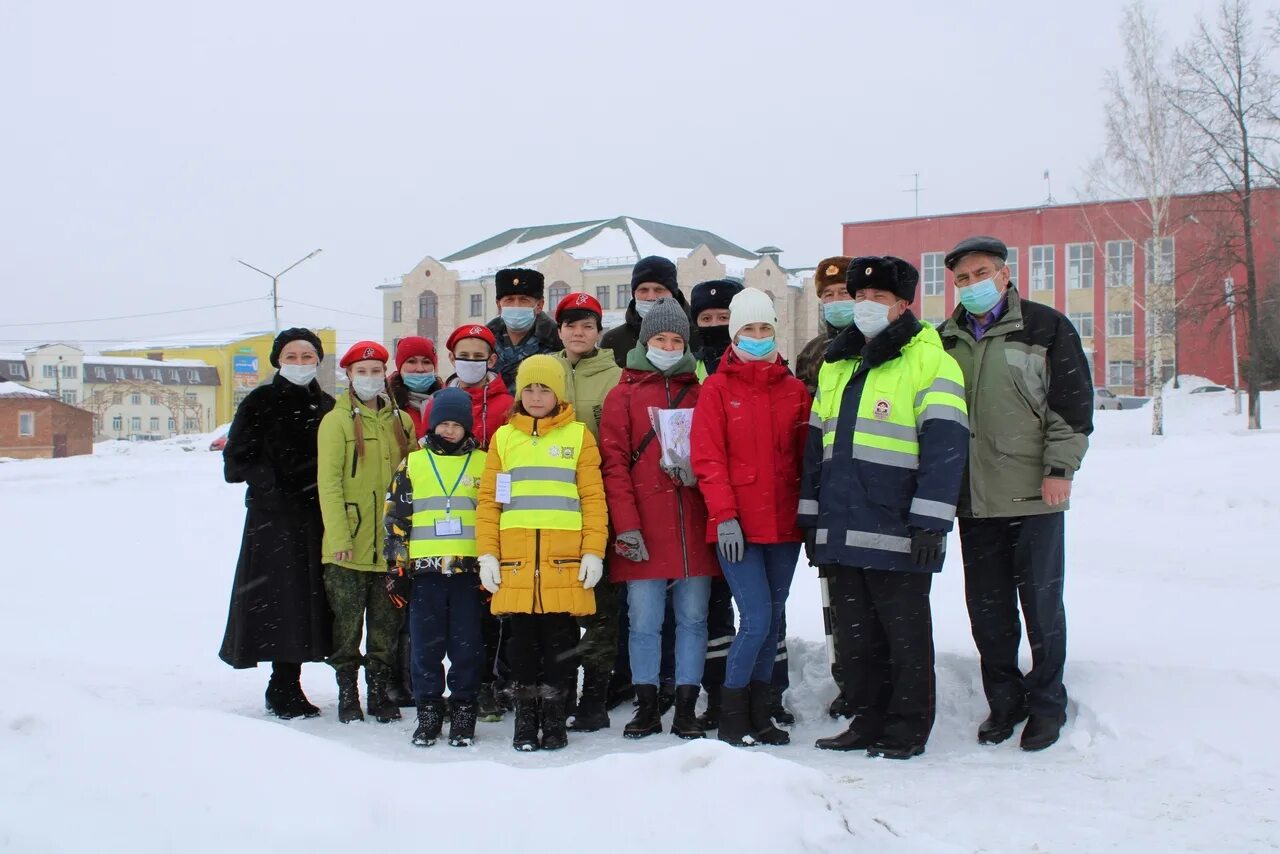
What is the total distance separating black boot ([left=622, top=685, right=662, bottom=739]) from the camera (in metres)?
5.08

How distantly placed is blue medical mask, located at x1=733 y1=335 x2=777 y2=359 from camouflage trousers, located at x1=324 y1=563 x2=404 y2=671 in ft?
7.58

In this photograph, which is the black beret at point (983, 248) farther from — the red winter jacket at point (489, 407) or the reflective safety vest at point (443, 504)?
the reflective safety vest at point (443, 504)

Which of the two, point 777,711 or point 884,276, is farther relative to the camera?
point 777,711

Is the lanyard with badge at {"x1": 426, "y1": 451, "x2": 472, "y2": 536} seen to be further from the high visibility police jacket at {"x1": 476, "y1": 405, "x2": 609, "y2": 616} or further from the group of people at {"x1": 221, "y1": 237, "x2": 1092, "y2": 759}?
the high visibility police jacket at {"x1": 476, "y1": 405, "x2": 609, "y2": 616}

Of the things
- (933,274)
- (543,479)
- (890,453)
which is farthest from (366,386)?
(933,274)

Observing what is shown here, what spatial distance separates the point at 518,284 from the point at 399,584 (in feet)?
6.50

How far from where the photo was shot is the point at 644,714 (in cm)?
509

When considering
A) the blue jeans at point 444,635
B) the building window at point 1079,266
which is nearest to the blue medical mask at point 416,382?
the blue jeans at point 444,635

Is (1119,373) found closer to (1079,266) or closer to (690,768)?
(1079,266)

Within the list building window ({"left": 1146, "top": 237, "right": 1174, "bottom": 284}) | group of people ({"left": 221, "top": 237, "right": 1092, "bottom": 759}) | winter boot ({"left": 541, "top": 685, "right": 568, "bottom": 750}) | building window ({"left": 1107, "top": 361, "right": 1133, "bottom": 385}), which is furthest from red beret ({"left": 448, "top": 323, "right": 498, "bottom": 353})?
building window ({"left": 1107, "top": 361, "right": 1133, "bottom": 385})

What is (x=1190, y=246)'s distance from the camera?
34281 mm

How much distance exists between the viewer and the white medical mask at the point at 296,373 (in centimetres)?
581

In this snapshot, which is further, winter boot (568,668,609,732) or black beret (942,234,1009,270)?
winter boot (568,668,609,732)

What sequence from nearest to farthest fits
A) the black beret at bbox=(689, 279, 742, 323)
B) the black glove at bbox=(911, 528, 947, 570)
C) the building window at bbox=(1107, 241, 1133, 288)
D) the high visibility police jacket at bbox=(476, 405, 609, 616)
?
the black glove at bbox=(911, 528, 947, 570)
the high visibility police jacket at bbox=(476, 405, 609, 616)
the black beret at bbox=(689, 279, 742, 323)
the building window at bbox=(1107, 241, 1133, 288)
